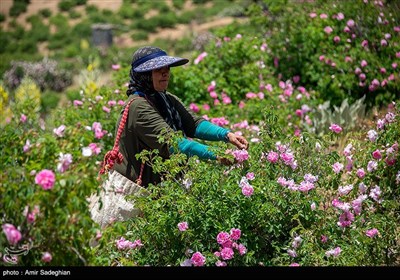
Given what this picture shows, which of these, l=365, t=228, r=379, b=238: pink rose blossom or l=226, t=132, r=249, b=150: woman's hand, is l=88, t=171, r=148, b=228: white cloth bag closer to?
l=226, t=132, r=249, b=150: woman's hand

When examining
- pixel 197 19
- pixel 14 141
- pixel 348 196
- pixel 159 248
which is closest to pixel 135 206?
pixel 159 248

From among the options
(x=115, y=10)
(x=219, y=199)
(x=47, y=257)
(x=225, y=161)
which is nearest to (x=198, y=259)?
(x=219, y=199)

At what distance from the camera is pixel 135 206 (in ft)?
11.9

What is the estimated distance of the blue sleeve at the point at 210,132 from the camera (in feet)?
13.6

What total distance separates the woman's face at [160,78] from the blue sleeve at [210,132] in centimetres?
40

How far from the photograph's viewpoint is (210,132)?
4.23 m

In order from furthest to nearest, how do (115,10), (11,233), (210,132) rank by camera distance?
(115,10) < (210,132) < (11,233)

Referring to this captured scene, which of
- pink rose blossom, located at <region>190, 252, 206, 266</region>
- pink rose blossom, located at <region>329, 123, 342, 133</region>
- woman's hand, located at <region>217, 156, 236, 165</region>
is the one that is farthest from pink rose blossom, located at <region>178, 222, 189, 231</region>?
pink rose blossom, located at <region>329, 123, 342, 133</region>

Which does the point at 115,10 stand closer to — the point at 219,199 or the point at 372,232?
the point at 219,199

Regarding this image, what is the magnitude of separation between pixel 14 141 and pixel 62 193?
570 millimetres

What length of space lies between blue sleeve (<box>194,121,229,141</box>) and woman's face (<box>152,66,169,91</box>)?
401mm

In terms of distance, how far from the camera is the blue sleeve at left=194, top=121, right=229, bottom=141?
4133 millimetres

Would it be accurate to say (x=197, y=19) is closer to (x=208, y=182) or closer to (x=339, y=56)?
(x=339, y=56)

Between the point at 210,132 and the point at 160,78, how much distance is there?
50 cm
